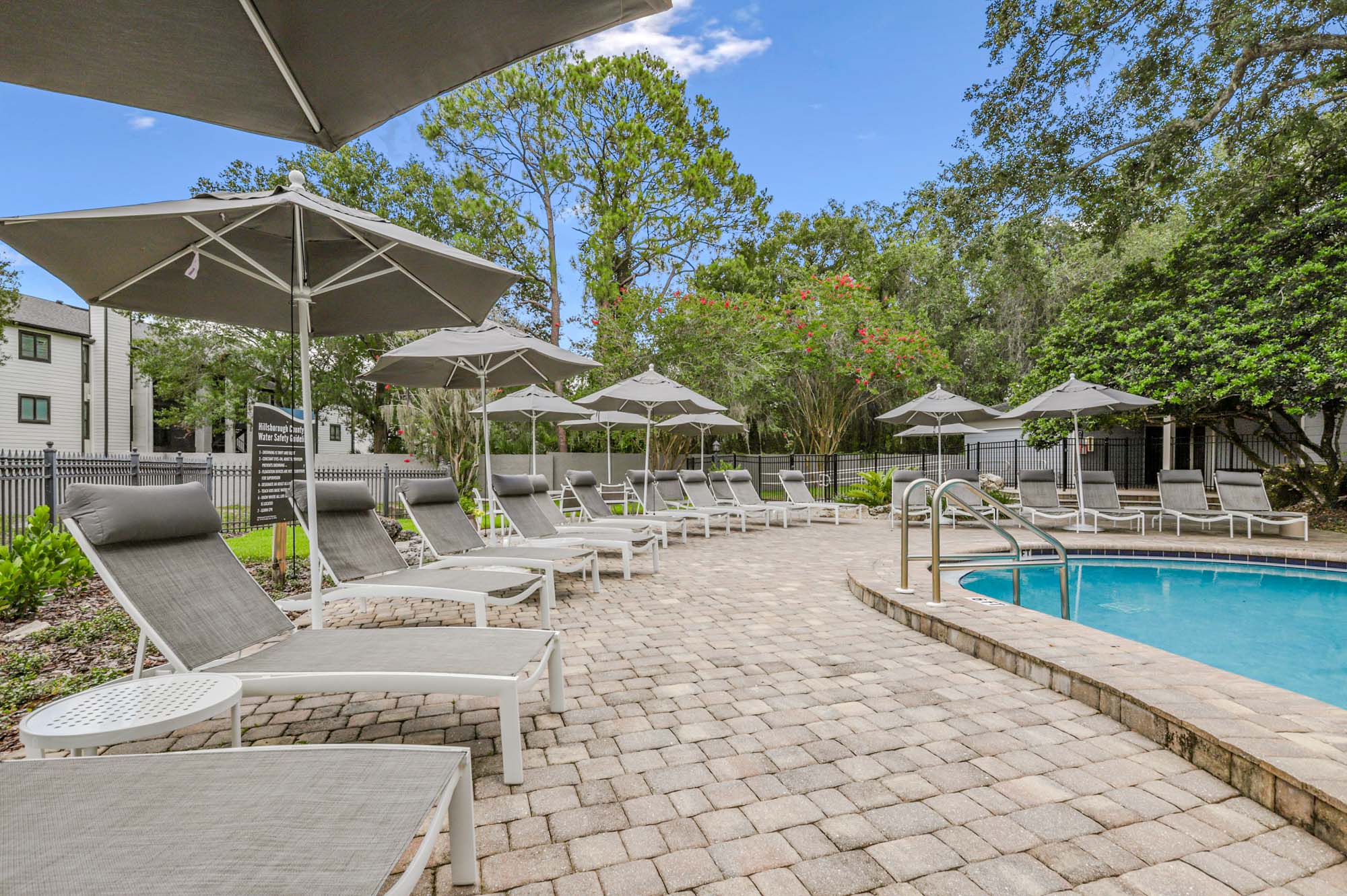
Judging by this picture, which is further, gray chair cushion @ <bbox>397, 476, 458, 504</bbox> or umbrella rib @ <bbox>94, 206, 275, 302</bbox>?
gray chair cushion @ <bbox>397, 476, 458, 504</bbox>

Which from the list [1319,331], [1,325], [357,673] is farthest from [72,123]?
[1319,331]

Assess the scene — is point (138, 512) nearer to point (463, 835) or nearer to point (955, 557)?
point (463, 835)

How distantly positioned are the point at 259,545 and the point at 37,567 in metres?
3.85

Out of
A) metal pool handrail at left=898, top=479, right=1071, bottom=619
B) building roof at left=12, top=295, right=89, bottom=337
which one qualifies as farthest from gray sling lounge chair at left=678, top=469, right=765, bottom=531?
building roof at left=12, top=295, right=89, bottom=337

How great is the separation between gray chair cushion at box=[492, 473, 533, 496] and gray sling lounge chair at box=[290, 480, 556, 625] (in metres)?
1.81

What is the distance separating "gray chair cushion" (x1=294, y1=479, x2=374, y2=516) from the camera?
13.5ft

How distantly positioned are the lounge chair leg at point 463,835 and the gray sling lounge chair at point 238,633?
54 centimetres

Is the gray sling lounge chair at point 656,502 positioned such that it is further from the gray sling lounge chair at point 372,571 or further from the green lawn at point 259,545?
the gray sling lounge chair at point 372,571

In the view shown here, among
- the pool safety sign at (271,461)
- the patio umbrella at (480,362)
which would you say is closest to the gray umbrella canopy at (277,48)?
the patio umbrella at (480,362)

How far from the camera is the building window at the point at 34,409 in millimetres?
21781

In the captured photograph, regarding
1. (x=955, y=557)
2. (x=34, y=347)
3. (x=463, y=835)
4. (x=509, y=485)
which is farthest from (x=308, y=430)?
(x=34, y=347)

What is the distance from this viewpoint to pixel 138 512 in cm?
276

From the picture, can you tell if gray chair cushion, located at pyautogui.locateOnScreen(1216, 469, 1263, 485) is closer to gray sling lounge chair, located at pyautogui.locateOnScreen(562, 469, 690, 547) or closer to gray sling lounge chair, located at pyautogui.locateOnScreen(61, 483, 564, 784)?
gray sling lounge chair, located at pyautogui.locateOnScreen(562, 469, 690, 547)

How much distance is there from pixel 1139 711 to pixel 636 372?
1355 cm
